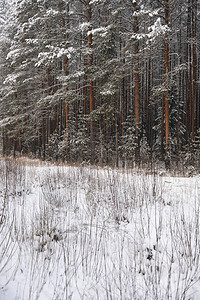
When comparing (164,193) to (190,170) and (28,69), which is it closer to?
(190,170)

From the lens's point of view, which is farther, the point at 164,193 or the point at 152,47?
the point at 152,47

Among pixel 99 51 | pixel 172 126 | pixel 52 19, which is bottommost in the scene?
pixel 172 126

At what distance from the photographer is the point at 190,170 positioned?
26.5 feet

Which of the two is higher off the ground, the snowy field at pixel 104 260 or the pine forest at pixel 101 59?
the pine forest at pixel 101 59

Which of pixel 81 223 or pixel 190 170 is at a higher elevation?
pixel 190 170

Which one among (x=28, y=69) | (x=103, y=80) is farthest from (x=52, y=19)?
(x=28, y=69)

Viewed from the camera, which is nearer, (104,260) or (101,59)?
(104,260)

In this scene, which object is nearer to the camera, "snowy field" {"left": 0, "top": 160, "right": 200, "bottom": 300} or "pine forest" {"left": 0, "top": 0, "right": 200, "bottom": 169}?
"snowy field" {"left": 0, "top": 160, "right": 200, "bottom": 300}

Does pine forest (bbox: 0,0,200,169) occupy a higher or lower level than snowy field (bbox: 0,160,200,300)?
higher

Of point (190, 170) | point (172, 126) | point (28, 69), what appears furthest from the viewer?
point (172, 126)

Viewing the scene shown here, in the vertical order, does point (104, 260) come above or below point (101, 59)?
below

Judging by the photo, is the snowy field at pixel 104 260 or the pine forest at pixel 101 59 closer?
the snowy field at pixel 104 260

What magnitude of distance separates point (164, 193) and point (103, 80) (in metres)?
10.7

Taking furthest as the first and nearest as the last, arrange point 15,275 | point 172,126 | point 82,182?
point 172,126, point 82,182, point 15,275
